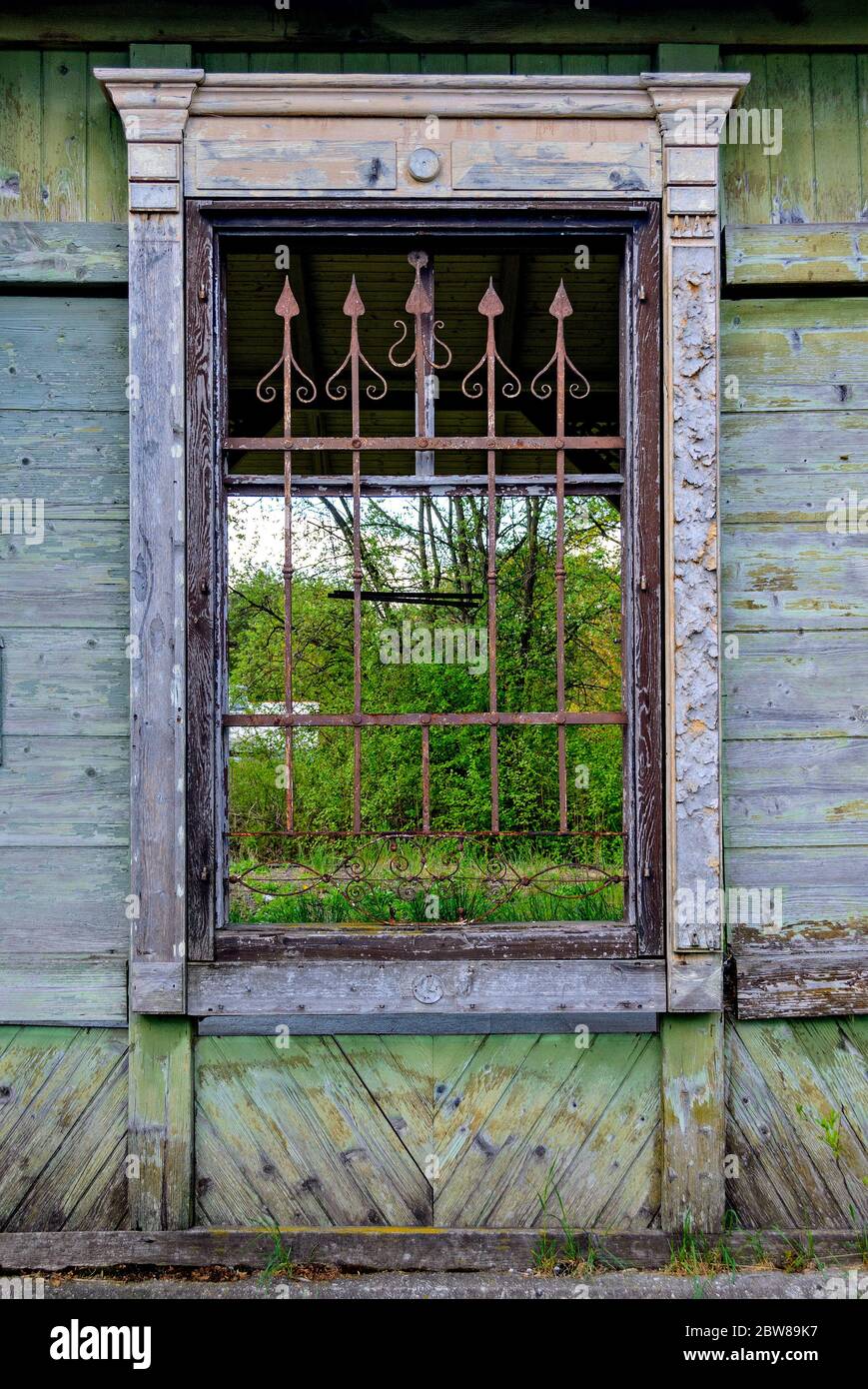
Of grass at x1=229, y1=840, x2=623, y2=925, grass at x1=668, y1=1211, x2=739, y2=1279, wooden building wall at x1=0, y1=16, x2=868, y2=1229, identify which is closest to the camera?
grass at x1=668, y1=1211, x2=739, y2=1279

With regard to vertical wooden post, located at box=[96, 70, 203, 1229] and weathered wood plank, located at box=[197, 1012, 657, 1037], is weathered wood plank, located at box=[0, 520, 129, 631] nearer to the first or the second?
vertical wooden post, located at box=[96, 70, 203, 1229]

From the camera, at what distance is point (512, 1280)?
215 cm

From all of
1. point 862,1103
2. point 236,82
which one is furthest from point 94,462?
point 862,1103

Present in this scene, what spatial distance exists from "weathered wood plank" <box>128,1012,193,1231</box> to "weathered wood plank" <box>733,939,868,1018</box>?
140 centimetres

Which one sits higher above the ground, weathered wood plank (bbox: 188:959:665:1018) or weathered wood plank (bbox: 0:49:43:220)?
weathered wood plank (bbox: 0:49:43:220)

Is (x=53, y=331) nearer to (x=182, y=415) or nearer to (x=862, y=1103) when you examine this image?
(x=182, y=415)

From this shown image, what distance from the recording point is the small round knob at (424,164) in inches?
87.2

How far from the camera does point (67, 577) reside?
7.68ft

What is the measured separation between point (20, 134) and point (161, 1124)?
8.26ft

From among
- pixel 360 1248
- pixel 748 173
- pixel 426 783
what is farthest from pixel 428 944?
pixel 748 173

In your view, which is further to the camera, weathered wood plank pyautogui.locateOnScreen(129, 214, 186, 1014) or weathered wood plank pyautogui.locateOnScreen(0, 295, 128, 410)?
weathered wood plank pyautogui.locateOnScreen(0, 295, 128, 410)

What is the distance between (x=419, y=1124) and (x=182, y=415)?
6.11 feet

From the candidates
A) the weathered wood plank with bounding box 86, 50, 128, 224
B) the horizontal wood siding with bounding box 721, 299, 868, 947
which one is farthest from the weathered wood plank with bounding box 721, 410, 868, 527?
the weathered wood plank with bounding box 86, 50, 128, 224

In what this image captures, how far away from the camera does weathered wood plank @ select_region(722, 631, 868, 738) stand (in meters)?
2.35
